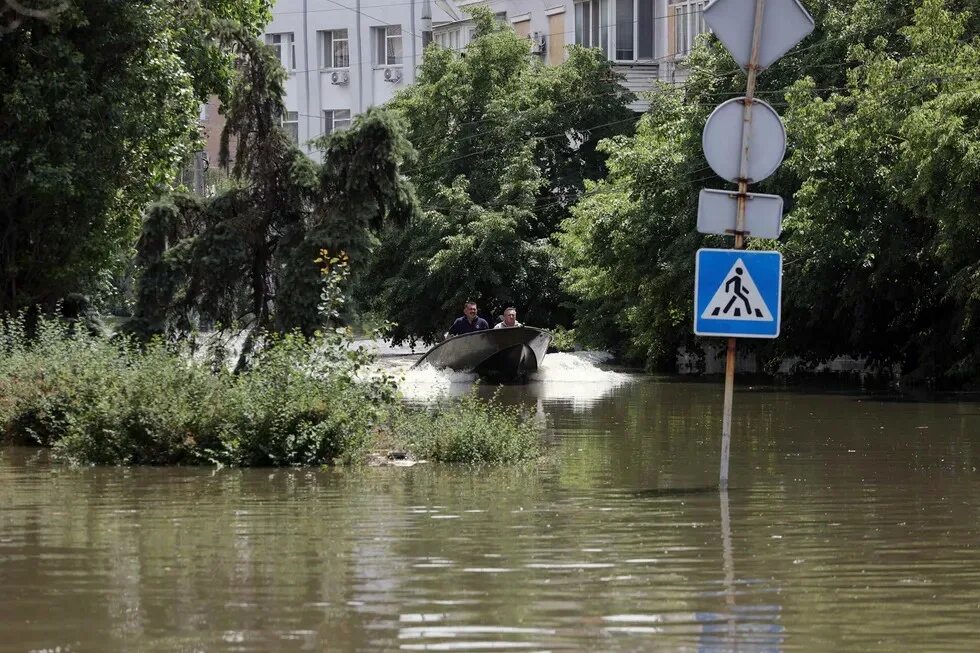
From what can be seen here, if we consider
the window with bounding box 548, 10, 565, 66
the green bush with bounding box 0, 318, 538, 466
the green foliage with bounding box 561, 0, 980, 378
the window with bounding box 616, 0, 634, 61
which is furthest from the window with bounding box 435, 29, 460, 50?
the green bush with bounding box 0, 318, 538, 466

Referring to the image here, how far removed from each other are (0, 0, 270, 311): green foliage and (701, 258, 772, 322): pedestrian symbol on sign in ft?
52.5

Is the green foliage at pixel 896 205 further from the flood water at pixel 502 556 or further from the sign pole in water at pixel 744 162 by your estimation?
the sign pole in water at pixel 744 162

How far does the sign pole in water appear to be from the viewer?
12797 millimetres

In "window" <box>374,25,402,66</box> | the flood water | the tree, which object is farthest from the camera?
"window" <box>374,25,402,66</box>

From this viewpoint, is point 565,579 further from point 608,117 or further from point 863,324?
point 608,117

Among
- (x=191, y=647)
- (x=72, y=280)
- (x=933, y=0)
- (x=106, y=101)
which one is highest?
(x=933, y=0)

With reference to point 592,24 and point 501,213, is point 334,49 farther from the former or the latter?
point 501,213

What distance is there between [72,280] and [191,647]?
76.7 feet

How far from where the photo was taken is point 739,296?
42.1 feet

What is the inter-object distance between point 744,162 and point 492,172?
43.1 metres

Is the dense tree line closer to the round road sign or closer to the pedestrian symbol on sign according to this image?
the round road sign

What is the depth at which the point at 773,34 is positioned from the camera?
43.4ft

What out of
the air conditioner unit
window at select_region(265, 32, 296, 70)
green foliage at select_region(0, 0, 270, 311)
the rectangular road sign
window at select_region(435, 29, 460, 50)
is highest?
window at select_region(265, 32, 296, 70)

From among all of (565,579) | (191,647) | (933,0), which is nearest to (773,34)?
(565,579)
